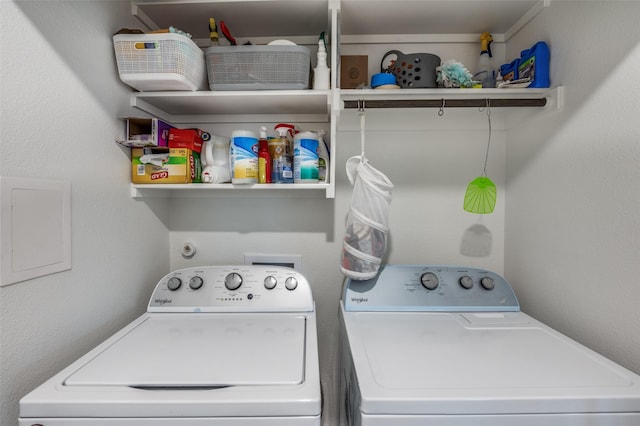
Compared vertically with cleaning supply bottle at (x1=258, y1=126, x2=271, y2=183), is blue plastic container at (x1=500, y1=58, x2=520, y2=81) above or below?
above

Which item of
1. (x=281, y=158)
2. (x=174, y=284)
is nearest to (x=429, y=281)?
(x=281, y=158)

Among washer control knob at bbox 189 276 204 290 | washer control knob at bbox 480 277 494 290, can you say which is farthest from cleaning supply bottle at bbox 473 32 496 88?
washer control knob at bbox 189 276 204 290

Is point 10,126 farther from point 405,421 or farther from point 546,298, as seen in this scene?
point 546,298

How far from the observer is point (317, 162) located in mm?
1189

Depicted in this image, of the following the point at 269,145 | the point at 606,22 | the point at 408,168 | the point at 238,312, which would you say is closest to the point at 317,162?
the point at 269,145

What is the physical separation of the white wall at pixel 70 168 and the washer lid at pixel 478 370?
2.70ft

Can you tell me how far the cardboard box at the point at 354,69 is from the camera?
1.32 metres

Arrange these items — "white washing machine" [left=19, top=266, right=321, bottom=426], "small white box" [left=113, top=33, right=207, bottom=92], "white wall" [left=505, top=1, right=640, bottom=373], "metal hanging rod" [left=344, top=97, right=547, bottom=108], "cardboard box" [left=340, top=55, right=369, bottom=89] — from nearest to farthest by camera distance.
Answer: "white washing machine" [left=19, top=266, right=321, bottom=426], "white wall" [left=505, top=1, right=640, bottom=373], "small white box" [left=113, top=33, right=207, bottom=92], "metal hanging rod" [left=344, top=97, right=547, bottom=108], "cardboard box" [left=340, top=55, right=369, bottom=89]

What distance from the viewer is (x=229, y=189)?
1.39 metres

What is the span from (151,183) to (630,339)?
159 centimetres

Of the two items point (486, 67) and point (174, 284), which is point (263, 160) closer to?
point (174, 284)

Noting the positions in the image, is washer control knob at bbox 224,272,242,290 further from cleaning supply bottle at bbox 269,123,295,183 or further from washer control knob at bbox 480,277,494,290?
washer control knob at bbox 480,277,494,290

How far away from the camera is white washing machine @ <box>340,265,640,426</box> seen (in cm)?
68

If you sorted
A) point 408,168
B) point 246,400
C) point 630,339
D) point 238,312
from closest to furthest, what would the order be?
1. point 246,400
2. point 630,339
3. point 238,312
4. point 408,168
